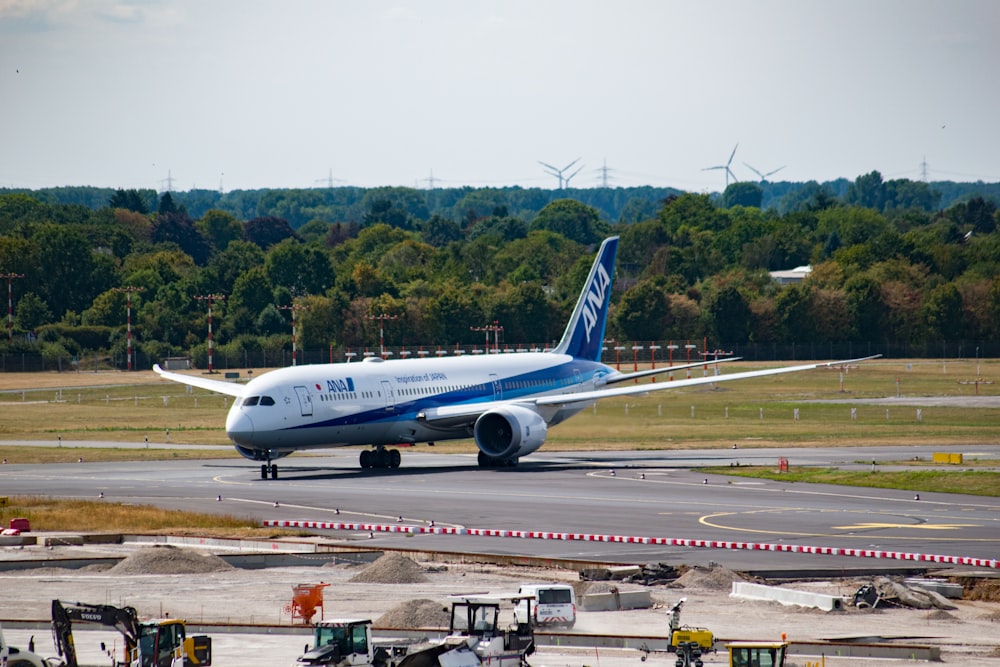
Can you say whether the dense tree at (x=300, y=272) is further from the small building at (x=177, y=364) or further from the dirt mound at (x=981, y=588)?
the dirt mound at (x=981, y=588)

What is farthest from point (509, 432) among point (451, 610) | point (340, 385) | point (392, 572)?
point (451, 610)

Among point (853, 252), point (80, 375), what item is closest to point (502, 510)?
point (80, 375)

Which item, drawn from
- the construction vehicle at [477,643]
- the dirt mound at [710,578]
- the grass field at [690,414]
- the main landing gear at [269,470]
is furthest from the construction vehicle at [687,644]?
the grass field at [690,414]

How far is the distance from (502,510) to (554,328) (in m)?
124

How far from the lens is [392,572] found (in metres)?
35.6

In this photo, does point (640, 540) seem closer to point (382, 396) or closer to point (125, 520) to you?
point (125, 520)

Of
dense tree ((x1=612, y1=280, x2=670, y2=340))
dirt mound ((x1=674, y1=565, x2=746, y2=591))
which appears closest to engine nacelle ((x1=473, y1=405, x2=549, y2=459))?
dirt mound ((x1=674, y1=565, x2=746, y2=591))

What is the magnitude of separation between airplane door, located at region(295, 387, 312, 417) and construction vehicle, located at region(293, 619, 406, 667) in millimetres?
37806

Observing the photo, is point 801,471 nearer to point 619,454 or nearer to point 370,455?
point 619,454

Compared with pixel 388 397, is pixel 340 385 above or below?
above

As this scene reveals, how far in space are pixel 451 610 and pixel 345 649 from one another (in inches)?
127

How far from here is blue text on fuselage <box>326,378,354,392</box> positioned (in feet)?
206

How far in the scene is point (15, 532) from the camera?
44.6 meters

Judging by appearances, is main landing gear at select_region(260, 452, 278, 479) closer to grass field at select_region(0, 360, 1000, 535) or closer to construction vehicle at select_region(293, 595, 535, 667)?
grass field at select_region(0, 360, 1000, 535)
